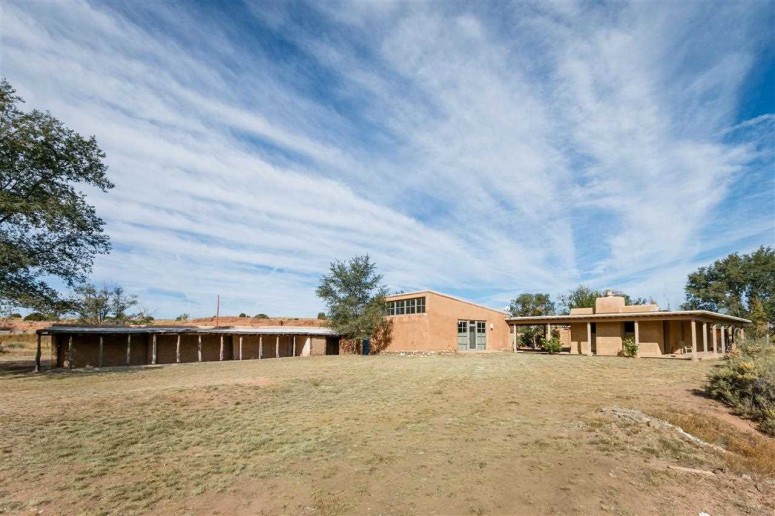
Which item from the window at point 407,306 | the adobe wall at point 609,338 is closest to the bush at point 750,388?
the adobe wall at point 609,338

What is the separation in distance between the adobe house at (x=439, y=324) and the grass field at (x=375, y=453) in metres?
19.6

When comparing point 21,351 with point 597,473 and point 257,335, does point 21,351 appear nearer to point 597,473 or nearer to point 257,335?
point 257,335

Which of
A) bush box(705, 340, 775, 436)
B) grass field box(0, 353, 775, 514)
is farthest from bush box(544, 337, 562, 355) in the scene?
bush box(705, 340, 775, 436)

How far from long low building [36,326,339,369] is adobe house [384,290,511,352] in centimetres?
678

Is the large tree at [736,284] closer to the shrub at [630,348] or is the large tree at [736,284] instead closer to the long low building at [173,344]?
the shrub at [630,348]

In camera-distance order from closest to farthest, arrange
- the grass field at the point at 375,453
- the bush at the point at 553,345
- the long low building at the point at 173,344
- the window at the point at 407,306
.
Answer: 1. the grass field at the point at 375,453
2. the long low building at the point at 173,344
3. the bush at the point at 553,345
4. the window at the point at 407,306

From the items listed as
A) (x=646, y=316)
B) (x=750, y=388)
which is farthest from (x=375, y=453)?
(x=646, y=316)

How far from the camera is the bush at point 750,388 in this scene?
986 cm

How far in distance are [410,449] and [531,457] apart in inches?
83.9

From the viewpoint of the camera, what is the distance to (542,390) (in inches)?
538

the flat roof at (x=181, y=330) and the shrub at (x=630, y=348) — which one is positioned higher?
the flat roof at (x=181, y=330)

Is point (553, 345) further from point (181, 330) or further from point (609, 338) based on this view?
point (181, 330)

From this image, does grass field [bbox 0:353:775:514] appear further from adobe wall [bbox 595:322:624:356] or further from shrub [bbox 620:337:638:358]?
adobe wall [bbox 595:322:624:356]

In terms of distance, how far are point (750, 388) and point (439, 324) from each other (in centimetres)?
2321
